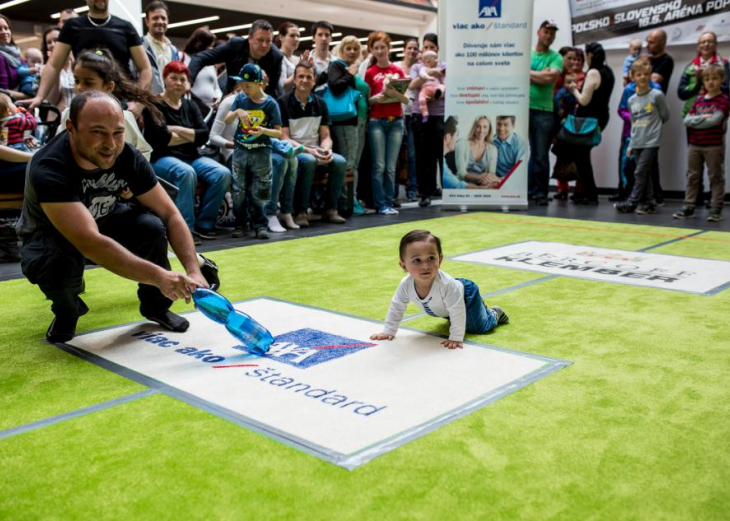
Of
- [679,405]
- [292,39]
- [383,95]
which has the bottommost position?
[679,405]

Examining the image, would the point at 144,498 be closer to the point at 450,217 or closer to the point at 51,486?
the point at 51,486

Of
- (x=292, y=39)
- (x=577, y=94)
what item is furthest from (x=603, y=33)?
(x=292, y=39)

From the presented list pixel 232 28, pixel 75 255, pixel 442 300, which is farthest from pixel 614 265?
pixel 232 28

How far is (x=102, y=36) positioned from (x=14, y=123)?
88 centimetres

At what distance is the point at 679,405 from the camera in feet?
7.15

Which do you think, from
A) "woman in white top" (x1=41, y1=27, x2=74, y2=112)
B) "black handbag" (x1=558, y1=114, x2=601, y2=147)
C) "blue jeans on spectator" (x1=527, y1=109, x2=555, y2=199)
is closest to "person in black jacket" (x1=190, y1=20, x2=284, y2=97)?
"woman in white top" (x1=41, y1=27, x2=74, y2=112)

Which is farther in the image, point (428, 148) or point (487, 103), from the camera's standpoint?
point (428, 148)

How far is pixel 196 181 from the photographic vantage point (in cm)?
589

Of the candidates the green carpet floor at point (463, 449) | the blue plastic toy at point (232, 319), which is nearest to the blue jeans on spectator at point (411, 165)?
the green carpet floor at point (463, 449)

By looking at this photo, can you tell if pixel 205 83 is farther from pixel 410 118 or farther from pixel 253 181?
pixel 410 118

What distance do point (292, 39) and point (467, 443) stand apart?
19.4 ft

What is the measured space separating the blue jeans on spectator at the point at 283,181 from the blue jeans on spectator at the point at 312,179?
0.34 feet

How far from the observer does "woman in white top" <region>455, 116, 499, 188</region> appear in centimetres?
756

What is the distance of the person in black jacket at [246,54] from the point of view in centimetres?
634
